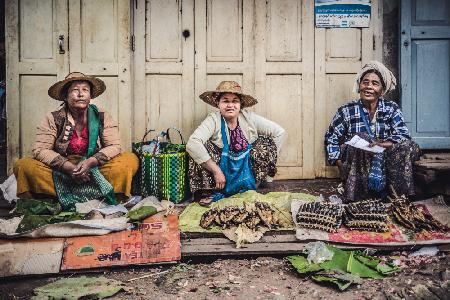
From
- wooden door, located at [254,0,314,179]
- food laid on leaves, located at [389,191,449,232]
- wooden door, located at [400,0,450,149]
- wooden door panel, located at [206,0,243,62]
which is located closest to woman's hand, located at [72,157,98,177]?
wooden door panel, located at [206,0,243,62]

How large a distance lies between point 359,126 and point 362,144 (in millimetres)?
456

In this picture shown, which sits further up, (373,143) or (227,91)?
(227,91)

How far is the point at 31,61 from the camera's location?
5.45 m

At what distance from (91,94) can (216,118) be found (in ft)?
4.71

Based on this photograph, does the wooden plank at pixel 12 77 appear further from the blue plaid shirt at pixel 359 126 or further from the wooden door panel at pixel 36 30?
the blue plaid shirt at pixel 359 126

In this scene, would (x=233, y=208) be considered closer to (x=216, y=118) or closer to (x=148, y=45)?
(x=216, y=118)

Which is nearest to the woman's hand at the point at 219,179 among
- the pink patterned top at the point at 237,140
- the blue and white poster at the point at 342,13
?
the pink patterned top at the point at 237,140

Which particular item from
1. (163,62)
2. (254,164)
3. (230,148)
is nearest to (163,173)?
(230,148)

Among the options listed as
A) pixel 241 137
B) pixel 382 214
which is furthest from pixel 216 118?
pixel 382 214

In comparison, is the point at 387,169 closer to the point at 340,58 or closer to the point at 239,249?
the point at 340,58

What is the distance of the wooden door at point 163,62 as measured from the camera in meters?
5.69

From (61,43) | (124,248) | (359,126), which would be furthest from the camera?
(61,43)

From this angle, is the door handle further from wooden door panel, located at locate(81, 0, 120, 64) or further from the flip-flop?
the flip-flop

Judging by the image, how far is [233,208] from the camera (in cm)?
433
